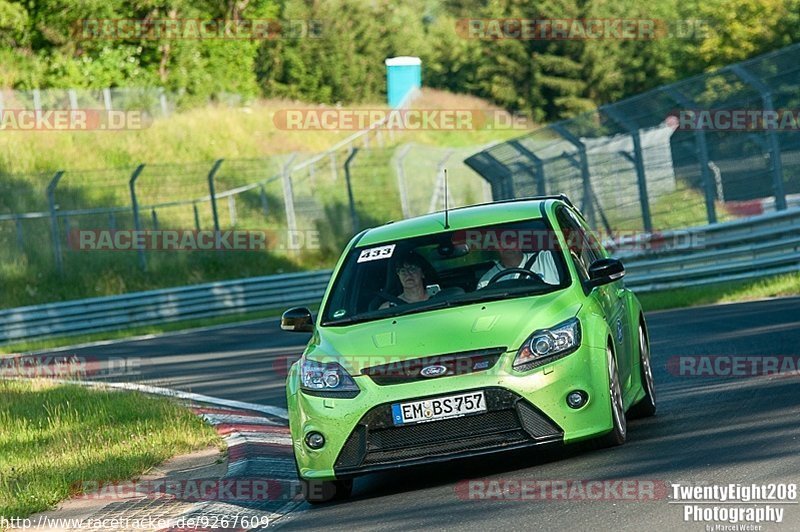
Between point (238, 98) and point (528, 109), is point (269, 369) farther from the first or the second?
point (528, 109)

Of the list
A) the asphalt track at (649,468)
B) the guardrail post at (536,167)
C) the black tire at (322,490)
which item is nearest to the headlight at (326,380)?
the black tire at (322,490)

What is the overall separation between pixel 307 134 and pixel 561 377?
47505 millimetres

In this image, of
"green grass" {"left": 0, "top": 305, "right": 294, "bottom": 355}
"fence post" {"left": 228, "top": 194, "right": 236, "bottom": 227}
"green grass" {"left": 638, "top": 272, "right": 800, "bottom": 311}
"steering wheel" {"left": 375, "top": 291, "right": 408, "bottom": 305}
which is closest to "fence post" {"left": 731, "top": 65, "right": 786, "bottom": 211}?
"green grass" {"left": 638, "top": 272, "right": 800, "bottom": 311}

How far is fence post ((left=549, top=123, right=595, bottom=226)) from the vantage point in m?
23.8

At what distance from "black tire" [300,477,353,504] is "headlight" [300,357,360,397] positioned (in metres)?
0.50

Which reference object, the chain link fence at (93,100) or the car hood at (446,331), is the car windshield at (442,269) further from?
the chain link fence at (93,100)

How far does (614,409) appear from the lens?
8586mm

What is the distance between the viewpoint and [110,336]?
2923cm

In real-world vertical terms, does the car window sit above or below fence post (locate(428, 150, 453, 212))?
above

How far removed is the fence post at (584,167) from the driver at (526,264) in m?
14.3

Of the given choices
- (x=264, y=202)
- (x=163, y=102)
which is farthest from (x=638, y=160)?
(x=163, y=102)

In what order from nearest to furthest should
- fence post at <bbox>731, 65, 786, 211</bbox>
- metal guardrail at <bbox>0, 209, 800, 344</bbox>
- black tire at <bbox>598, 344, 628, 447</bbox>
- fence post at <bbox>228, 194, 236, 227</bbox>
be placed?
1. black tire at <bbox>598, 344, 628, 447</bbox>
2. fence post at <bbox>731, 65, 786, 211</bbox>
3. metal guardrail at <bbox>0, 209, 800, 344</bbox>
4. fence post at <bbox>228, 194, 236, 227</bbox>

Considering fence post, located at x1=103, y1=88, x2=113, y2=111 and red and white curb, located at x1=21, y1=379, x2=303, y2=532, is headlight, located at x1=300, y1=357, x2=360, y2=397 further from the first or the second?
fence post, located at x1=103, y1=88, x2=113, y2=111

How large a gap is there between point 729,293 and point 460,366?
12633 mm
